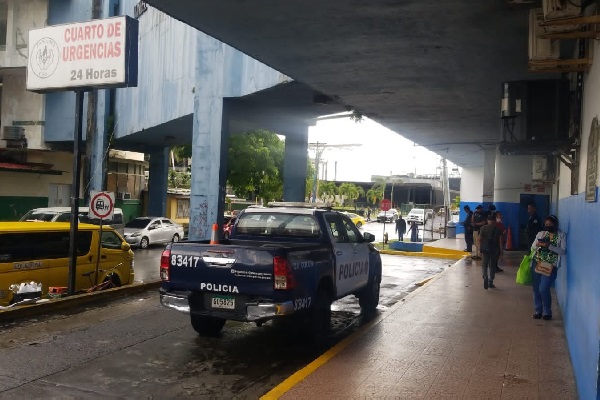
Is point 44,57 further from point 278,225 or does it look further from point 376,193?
point 376,193

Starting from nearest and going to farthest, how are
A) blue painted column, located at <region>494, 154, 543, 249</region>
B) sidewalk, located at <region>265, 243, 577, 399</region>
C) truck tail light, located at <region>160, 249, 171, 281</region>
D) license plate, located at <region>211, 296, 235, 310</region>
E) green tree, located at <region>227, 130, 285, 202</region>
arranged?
Answer: 1. sidewalk, located at <region>265, 243, 577, 399</region>
2. license plate, located at <region>211, 296, 235, 310</region>
3. truck tail light, located at <region>160, 249, 171, 281</region>
4. blue painted column, located at <region>494, 154, 543, 249</region>
5. green tree, located at <region>227, 130, 285, 202</region>

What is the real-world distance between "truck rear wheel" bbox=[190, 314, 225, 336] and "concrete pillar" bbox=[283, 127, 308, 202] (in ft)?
44.7

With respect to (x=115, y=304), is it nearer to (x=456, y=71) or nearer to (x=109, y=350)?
(x=109, y=350)

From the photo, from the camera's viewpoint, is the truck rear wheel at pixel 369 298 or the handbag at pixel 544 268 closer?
the handbag at pixel 544 268

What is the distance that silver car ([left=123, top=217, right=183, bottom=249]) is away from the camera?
23609 mm

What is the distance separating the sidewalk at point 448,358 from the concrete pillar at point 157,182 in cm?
2349

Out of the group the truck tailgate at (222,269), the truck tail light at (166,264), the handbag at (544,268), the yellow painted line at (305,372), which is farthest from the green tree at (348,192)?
the truck tailgate at (222,269)

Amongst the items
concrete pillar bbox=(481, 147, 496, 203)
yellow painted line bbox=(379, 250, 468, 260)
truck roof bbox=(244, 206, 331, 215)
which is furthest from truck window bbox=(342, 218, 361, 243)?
concrete pillar bbox=(481, 147, 496, 203)

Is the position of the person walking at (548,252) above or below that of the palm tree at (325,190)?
below

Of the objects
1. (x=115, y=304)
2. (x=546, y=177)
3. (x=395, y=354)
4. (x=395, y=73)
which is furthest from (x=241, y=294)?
(x=546, y=177)

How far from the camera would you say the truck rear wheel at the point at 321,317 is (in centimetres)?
795

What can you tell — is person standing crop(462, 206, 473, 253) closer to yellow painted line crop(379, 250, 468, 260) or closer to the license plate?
yellow painted line crop(379, 250, 468, 260)

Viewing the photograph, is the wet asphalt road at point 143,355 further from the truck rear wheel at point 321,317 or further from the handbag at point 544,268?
the handbag at point 544,268

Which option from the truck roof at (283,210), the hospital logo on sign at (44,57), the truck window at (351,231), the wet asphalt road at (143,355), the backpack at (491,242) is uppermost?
the hospital logo on sign at (44,57)
